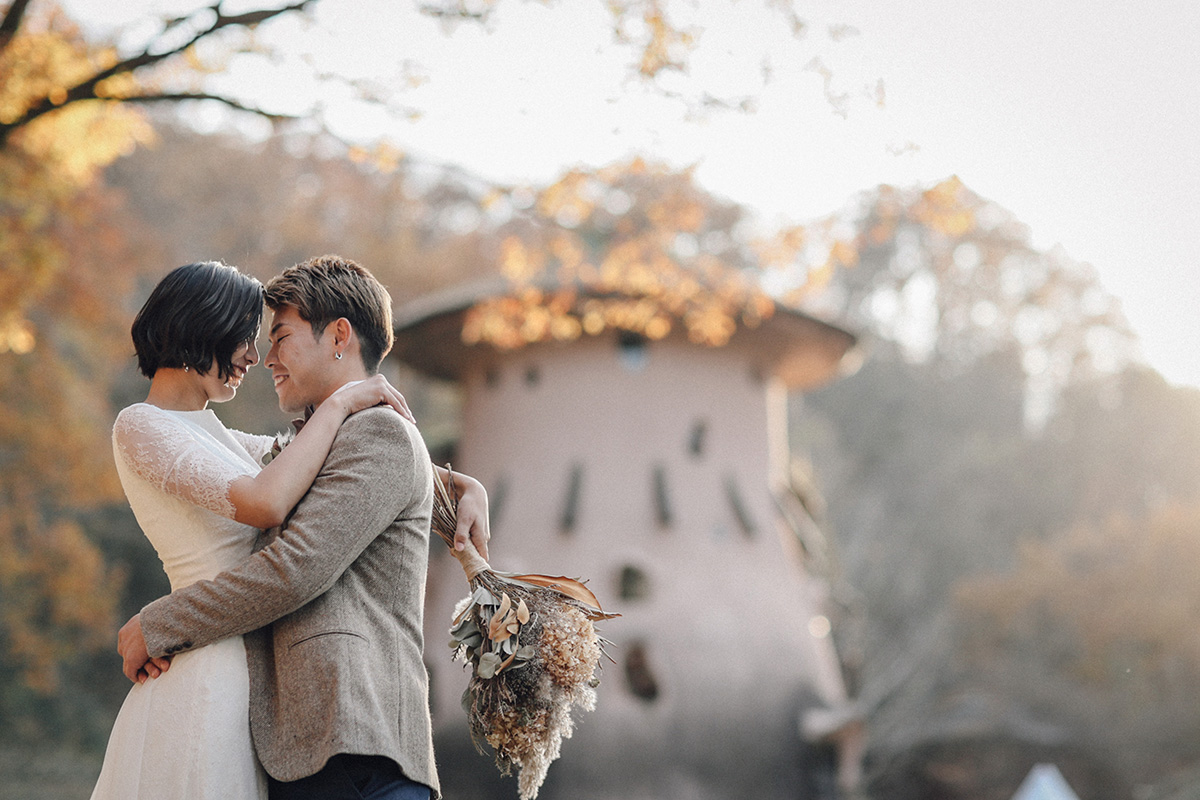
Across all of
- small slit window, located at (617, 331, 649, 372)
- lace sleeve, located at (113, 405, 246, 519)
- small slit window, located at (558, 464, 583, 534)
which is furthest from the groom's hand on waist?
small slit window, located at (617, 331, 649, 372)

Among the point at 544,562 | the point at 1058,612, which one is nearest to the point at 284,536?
the point at 544,562

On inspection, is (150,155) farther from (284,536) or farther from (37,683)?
(284,536)

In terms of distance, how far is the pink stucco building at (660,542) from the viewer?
1000 centimetres

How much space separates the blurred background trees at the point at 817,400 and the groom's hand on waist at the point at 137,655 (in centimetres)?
434

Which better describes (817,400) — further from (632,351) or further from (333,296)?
(333,296)

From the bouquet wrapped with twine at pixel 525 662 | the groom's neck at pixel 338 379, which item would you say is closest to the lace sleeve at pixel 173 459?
the groom's neck at pixel 338 379

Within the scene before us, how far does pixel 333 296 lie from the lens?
2221 mm

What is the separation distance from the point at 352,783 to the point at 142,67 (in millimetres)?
5174

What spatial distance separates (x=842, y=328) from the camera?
1159cm

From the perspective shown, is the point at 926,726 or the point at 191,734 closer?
the point at 191,734

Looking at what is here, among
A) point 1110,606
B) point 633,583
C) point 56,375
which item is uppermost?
point 633,583

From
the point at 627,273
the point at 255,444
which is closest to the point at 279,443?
the point at 255,444

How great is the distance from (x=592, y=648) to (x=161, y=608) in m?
0.96

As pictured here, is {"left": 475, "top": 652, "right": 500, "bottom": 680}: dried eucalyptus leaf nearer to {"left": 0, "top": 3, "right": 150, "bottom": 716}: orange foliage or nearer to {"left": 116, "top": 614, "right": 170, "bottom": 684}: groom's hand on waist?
{"left": 116, "top": 614, "right": 170, "bottom": 684}: groom's hand on waist
